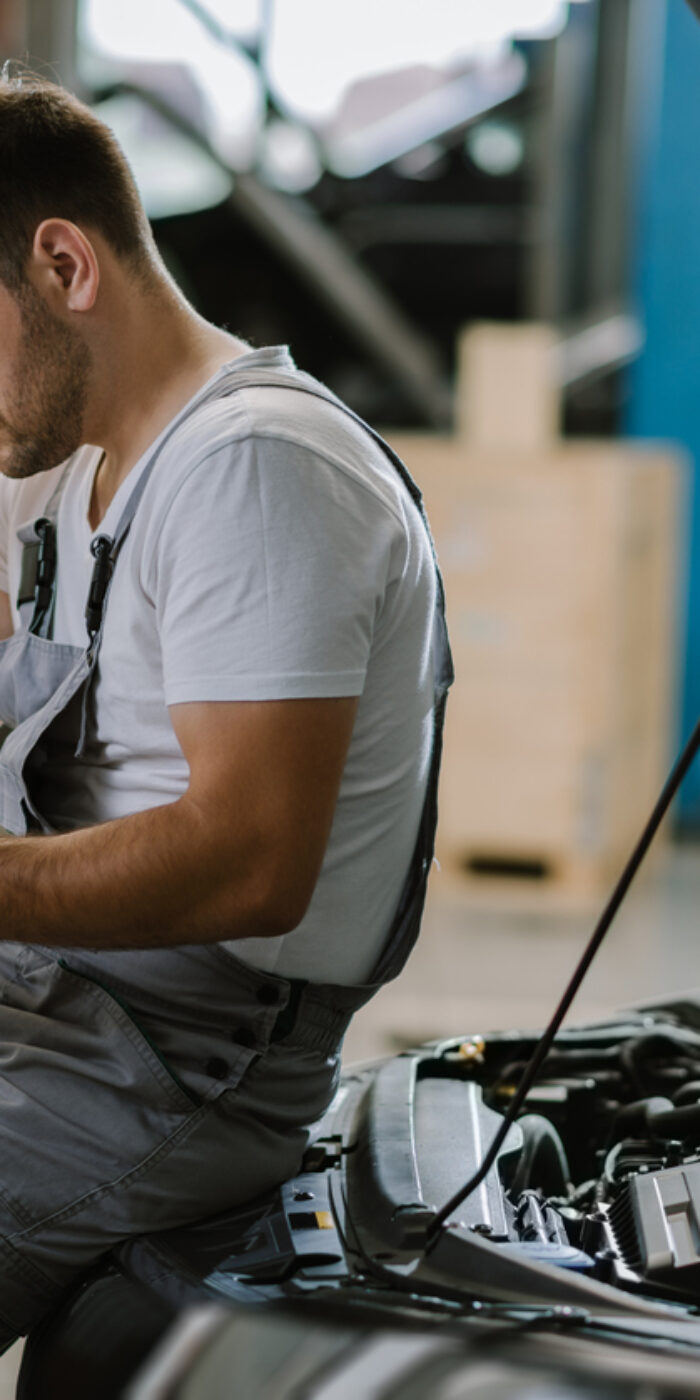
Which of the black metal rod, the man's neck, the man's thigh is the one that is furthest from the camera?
the man's neck

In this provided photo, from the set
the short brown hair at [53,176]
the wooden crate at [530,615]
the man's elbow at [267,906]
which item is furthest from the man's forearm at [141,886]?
the wooden crate at [530,615]

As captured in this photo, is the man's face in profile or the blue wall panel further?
Answer: the blue wall panel

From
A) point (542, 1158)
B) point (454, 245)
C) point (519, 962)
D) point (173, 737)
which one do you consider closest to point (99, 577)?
point (173, 737)

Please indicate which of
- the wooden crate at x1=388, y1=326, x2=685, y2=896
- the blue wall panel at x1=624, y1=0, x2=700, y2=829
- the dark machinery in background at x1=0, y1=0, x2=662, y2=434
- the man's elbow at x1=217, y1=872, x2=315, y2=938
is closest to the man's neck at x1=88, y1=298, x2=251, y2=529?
the man's elbow at x1=217, y1=872, x2=315, y2=938

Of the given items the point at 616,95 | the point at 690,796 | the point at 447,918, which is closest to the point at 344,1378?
the point at 447,918

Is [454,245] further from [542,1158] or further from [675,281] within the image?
[542,1158]

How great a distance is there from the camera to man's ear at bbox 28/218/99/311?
1.38 m

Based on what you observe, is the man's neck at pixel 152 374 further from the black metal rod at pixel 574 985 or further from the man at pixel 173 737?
the black metal rod at pixel 574 985

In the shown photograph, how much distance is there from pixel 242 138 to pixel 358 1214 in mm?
5805

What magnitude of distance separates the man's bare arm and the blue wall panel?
556cm

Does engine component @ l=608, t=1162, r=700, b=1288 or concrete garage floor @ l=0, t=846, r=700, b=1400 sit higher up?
engine component @ l=608, t=1162, r=700, b=1288

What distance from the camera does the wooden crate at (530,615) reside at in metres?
5.38

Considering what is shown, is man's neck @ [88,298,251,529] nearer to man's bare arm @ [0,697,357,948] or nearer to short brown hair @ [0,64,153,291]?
short brown hair @ [0,64,153,291]

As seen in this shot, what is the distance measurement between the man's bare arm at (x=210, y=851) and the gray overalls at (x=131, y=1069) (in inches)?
4.2
